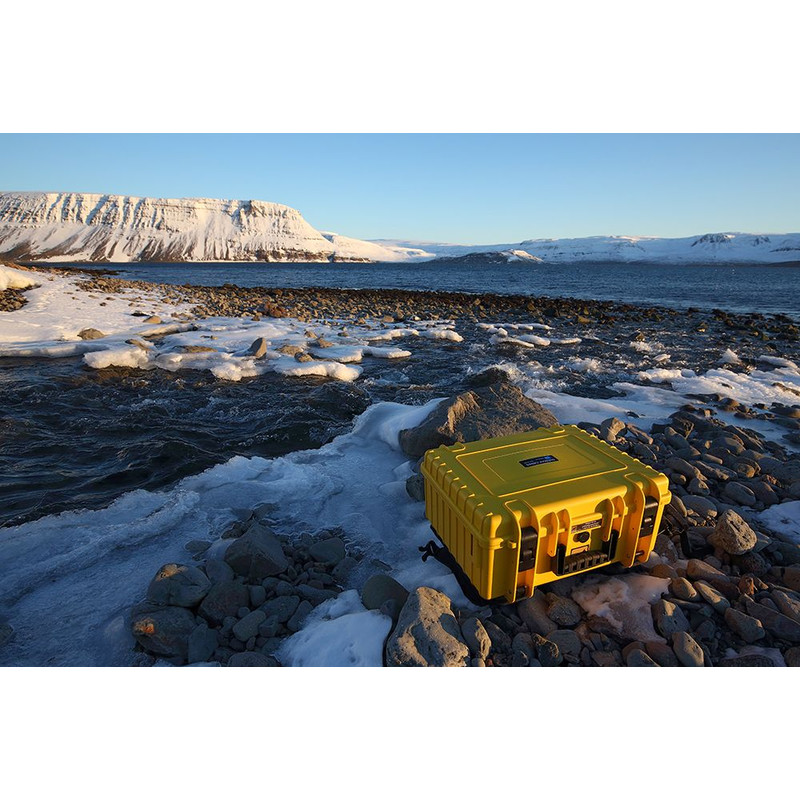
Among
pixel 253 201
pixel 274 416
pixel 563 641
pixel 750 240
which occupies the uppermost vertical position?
pixel 253 201

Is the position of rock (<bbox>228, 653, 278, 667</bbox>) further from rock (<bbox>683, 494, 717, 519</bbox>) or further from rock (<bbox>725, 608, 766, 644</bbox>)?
rock (<bbox>683, 494, 717, 519</bbox>)

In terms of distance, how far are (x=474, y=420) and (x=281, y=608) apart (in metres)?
3.02

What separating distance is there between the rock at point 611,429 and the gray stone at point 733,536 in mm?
2082

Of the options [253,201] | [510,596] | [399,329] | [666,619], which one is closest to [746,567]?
[666,619]

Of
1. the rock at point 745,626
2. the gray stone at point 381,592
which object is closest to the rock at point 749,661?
the rock at point 745,626

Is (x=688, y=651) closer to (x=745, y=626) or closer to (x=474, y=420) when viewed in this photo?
(x=745, y=626)

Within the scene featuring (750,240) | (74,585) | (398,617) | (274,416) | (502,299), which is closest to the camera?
(398,617)

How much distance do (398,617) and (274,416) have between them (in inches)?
197

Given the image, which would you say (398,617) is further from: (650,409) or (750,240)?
(750,240)

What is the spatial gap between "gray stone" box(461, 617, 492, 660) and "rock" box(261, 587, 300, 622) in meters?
1.19

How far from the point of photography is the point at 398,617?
262 cm

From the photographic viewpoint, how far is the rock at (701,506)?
3.62 m

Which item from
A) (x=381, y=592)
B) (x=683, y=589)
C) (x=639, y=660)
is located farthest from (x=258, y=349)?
(x=639, y=660)

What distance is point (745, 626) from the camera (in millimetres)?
2443
